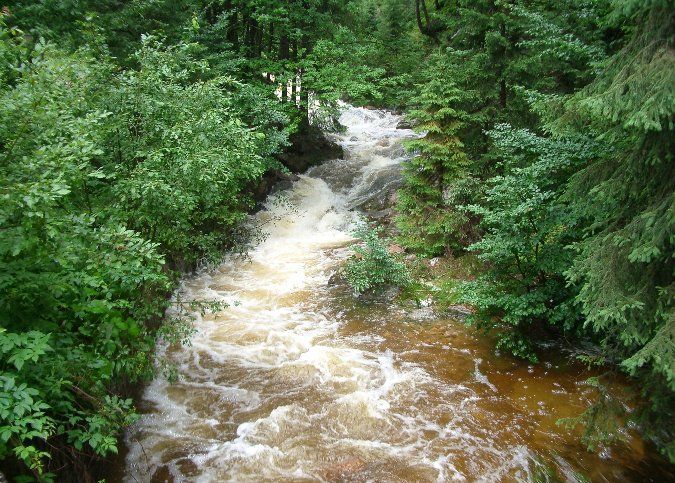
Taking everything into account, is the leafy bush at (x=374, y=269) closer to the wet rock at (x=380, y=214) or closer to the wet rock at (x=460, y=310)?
the wet rock at (x=460, y=310)

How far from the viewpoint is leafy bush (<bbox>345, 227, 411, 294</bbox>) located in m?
9.62

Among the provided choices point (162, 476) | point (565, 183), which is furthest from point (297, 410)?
point (565, 183)

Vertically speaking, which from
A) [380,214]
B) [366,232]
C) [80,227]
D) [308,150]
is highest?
[308,150]

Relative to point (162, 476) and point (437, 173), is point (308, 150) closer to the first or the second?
point (437, 173)

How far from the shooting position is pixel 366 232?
977 centimetres

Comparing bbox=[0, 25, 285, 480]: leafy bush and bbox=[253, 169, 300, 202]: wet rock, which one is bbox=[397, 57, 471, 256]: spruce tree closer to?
Result: bbox=[0, 25, 285, 480]: leafy bush

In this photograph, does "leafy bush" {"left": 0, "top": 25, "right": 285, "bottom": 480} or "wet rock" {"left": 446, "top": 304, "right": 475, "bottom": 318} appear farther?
"wet rock" {"left": 446, "top": 304, "right": 475, "bottom": 318}

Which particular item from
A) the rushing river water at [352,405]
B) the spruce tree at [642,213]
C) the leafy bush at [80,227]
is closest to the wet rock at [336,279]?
the rushing river water at [352,405]

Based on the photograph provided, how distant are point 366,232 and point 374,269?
893mm

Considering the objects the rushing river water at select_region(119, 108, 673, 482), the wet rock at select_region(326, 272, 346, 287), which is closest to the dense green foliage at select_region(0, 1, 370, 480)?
the rushing river water at select_region(119, 108, 673, 482)

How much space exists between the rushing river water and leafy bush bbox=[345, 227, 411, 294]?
0.54 m

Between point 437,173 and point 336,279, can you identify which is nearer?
point 336,279

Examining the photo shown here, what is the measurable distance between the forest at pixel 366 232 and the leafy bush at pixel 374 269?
6 cm

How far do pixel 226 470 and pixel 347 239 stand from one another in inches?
392
